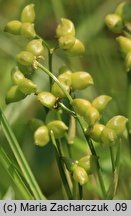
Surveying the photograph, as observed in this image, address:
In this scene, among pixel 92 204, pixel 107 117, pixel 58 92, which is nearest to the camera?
pixel 58 92

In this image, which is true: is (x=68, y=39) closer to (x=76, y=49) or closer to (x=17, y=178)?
(x=76, y=49)

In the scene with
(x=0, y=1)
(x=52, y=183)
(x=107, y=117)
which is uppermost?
(x=0, y=1)

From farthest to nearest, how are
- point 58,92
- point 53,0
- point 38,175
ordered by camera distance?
1. point 53,0
2. point 38,175
3. point 58,92

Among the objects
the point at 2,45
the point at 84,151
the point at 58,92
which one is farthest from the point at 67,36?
the point at 2,45

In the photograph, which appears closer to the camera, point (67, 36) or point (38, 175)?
point (67, 36)

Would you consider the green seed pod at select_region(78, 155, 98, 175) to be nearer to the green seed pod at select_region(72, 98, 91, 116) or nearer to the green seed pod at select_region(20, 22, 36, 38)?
the green seed pod at select_region(72, 98, 91, 116)

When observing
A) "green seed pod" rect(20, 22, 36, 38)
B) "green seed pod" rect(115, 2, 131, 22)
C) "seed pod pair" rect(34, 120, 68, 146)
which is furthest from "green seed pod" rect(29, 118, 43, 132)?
"green seed pod" rect(115, 2, 131, 22)

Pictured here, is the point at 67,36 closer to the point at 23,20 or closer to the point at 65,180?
the point at 23,20
